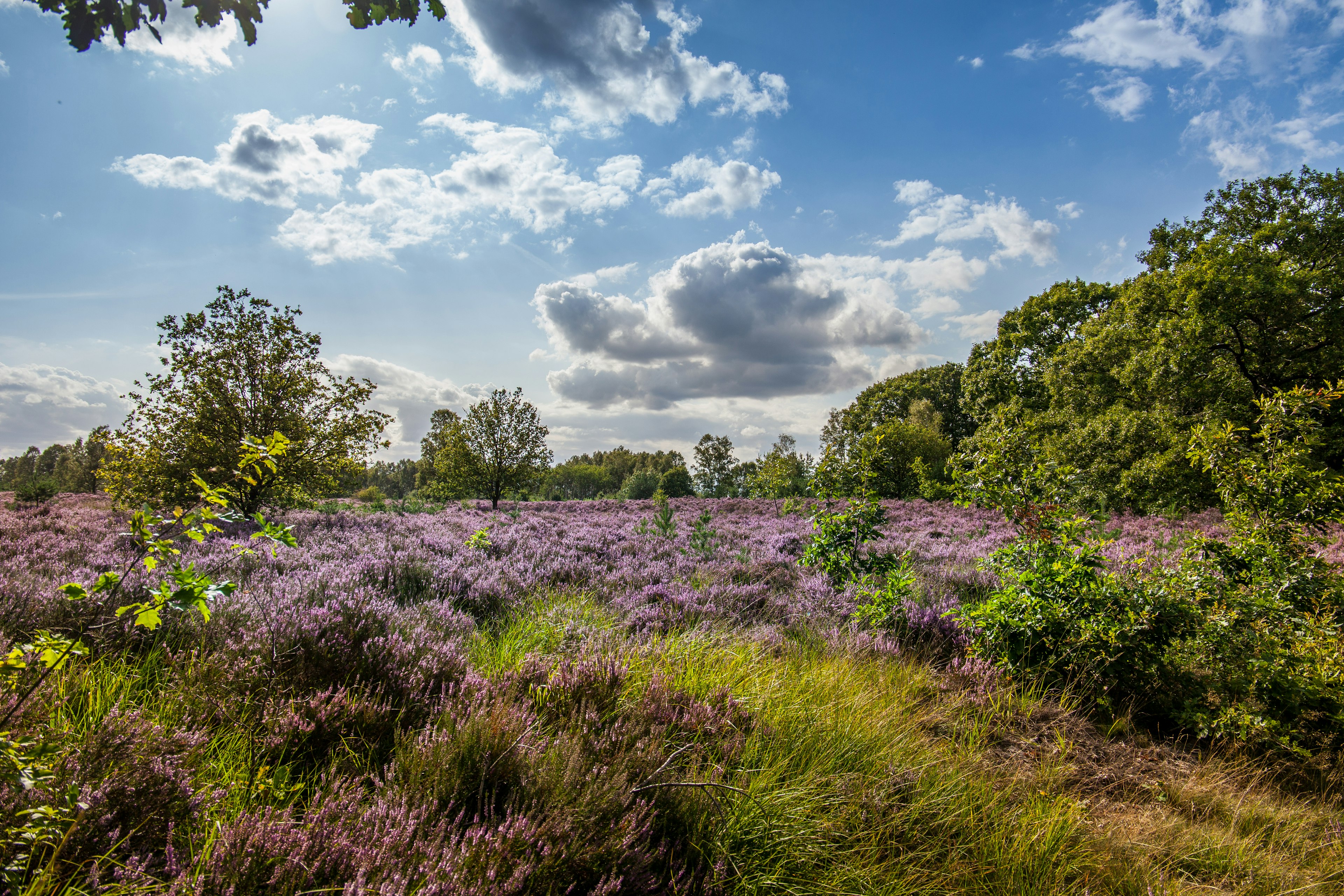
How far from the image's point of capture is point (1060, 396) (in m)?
23.6

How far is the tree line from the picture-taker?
946 centimetres

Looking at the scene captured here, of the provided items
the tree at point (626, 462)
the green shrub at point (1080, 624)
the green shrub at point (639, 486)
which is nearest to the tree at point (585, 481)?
the tree at point (626, 462)

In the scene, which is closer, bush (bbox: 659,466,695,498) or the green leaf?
the green leaf

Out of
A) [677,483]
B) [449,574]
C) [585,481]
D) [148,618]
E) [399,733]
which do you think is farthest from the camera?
[585,481]

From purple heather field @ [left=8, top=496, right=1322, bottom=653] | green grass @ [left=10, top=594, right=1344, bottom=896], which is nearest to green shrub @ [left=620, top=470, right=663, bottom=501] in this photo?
purple heather field @ [left=8, top=496, right=1322, bottom=653]

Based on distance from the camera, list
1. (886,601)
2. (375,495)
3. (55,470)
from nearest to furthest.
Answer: (886,601) < (375,495) < (55,470)

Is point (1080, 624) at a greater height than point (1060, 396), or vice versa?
point (1060, 396)

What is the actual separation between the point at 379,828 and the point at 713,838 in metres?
1.21

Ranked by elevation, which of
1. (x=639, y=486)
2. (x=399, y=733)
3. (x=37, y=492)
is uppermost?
(x=37, y=492)

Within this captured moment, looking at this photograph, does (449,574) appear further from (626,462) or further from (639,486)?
(626,462)

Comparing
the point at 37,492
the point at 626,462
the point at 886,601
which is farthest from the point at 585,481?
the point at 886,601

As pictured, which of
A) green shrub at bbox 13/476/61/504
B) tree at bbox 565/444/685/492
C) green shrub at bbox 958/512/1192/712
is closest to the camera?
green shrub at bbox 958/512/1192/712

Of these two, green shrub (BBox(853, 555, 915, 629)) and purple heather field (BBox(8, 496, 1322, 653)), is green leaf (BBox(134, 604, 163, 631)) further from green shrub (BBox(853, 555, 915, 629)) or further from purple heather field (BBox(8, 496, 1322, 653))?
green shrub (BBox(853, 555, 915, 629))

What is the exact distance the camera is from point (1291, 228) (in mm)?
18438
